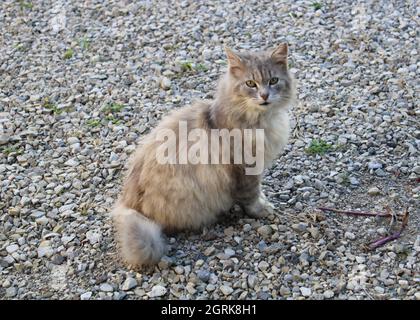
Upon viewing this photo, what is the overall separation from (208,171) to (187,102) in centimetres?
172

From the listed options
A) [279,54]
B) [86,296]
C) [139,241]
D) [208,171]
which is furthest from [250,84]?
[86,296]

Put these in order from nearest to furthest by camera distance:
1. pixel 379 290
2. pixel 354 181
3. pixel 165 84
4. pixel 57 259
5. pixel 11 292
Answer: pixel 379 290 < pixel 11 292 < pixel 57 259 < pixel 354 181 < pixel 165 84

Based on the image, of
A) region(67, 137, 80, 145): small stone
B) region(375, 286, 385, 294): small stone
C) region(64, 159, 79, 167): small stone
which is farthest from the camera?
region(67, 137, 80, 145): small stone

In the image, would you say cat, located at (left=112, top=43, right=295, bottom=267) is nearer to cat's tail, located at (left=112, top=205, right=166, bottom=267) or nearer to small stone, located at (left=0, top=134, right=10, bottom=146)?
cat's tail, located at (left=112, top=205, right=166, bottom=267)

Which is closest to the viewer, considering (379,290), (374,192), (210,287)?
(379,290)

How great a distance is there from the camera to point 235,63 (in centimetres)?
379

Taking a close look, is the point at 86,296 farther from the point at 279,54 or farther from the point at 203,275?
the point at 279,54

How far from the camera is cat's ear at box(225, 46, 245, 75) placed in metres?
3.77

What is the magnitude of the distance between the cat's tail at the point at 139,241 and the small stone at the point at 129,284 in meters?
0.11

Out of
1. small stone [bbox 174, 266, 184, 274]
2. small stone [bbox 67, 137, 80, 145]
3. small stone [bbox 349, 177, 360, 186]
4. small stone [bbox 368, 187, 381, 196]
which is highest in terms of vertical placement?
small stone [bbox 67, 137, 80, 145]

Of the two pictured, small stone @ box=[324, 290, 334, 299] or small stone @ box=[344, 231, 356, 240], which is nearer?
small stone @ box=[324, 290, 334, 299]

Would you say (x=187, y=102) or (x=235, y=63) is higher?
(x=235, y=63)

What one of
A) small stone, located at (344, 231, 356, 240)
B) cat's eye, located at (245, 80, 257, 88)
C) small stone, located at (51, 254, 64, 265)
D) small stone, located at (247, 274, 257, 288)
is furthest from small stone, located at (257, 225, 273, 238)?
small stone, located at (51, 254, 64, 265)

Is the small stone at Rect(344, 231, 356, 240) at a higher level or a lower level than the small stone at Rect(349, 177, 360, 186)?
lower
